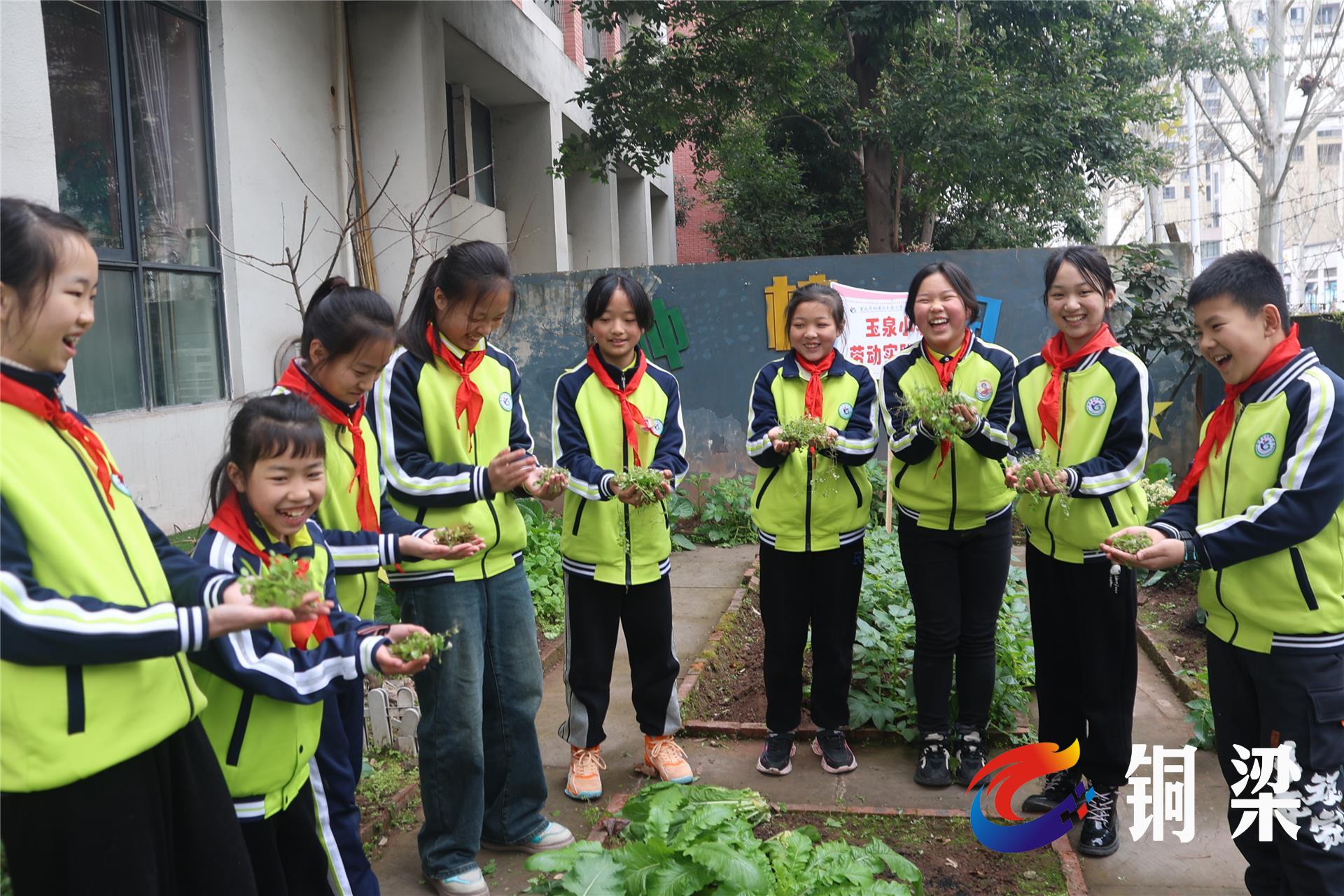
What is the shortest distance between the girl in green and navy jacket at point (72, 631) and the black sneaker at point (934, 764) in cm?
280

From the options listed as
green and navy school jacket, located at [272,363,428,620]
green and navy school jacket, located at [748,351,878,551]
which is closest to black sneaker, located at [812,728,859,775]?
green and navy school jacket, located at [748,351,878,551]

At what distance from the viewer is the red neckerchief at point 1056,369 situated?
11.4ft

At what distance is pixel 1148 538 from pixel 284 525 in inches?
92.9

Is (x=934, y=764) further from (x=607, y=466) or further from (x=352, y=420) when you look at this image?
(x=352, y=420)

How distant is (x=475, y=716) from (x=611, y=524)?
0.94m

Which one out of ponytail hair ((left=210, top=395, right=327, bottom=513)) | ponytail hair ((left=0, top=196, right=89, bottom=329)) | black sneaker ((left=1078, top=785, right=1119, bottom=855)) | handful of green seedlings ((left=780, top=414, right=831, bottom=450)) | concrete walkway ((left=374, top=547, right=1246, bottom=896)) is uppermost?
ponytail hair ((left=0, top=196, right=89, bottom=329))

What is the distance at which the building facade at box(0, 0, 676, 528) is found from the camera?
5.66 meters

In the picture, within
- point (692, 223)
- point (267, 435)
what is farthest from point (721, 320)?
point (692, 223)

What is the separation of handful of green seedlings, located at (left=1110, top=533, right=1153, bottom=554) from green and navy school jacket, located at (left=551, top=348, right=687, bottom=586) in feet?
5.19

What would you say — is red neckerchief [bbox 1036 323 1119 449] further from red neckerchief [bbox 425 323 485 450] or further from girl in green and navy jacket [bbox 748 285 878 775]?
red neckerchief [bbox 425 323 485 450]

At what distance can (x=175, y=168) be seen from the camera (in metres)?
6.54

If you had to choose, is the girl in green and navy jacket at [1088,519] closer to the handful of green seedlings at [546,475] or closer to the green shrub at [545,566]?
the handful of green seedlings at [546,475]

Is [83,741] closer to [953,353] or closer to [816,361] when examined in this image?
[816,361]

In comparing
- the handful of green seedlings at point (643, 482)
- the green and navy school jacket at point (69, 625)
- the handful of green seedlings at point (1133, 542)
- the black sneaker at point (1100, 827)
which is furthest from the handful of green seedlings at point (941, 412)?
the green and navy school jacket at point (69, 625)
